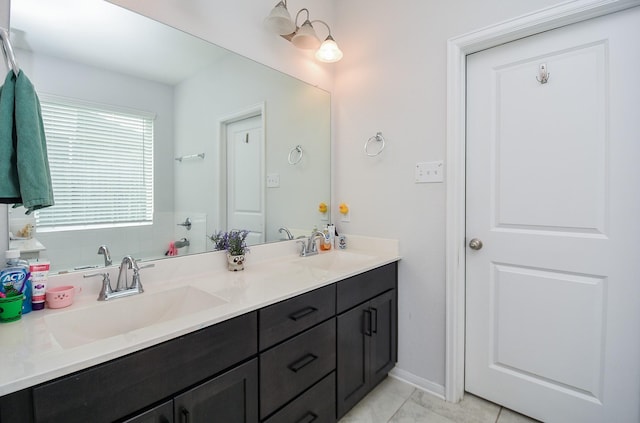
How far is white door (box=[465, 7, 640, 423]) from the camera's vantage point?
133 cm

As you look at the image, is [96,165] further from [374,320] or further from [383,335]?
[383,335]

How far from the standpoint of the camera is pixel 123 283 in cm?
121

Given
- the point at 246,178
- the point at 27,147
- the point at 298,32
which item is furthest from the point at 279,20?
the point at 27,147

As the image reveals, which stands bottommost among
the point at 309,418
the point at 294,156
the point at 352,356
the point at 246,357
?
the point at 309,418

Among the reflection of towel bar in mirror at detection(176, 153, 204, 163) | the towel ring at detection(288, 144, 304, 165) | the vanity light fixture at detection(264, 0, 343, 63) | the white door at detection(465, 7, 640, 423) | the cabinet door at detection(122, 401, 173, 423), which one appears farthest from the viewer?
the towel ring at detection(288, 144, 304, 165)

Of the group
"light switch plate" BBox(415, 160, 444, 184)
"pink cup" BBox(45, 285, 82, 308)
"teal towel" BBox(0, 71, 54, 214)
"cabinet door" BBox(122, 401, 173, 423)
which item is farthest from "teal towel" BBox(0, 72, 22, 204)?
"light switch plate" BBox(415, 160, 444, 184)

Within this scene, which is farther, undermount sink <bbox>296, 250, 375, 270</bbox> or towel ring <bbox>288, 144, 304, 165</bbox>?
towel ring <bbox>288, 144, 304, 165</bbox>

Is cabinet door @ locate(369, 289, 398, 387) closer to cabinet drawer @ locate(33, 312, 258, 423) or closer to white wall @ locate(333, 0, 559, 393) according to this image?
white wall @ locate(333, 0, 559, 393)

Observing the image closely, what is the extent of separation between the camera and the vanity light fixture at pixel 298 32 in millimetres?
1653

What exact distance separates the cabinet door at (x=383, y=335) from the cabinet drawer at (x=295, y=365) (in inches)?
14.3

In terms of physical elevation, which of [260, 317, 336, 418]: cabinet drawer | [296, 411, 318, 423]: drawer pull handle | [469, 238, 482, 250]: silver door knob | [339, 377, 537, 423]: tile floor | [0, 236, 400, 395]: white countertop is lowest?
[339, 377, 537, 423]: tile floor

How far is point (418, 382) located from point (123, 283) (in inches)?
67.0

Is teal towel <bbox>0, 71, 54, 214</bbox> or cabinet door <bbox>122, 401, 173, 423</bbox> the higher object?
teal towel <bbox>0, 71, 54, 214</bbox>

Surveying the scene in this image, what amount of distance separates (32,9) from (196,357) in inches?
51.5
